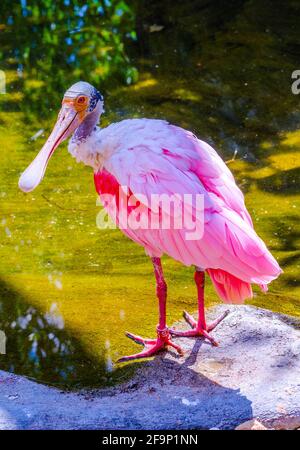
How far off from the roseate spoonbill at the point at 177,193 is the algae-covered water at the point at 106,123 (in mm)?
374

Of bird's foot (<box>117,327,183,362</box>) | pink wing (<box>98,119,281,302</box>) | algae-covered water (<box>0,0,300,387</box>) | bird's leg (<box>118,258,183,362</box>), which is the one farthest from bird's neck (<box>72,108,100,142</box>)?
bird's foot (<box>117,327,183,362</box>)

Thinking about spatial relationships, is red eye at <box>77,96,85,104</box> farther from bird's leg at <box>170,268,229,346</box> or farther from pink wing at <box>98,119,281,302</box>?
bird's leg at <box>170,268,229,346</box>

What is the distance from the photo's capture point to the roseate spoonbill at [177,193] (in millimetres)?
4180

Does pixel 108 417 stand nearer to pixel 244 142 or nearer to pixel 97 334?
pixel 97 334

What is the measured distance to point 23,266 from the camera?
542 centimetres

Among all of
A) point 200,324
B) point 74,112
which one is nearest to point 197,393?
point 200,324

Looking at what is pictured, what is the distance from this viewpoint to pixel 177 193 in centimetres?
421

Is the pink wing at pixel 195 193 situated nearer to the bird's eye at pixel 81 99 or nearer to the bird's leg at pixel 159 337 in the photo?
the bird's leg at pixel 159 337

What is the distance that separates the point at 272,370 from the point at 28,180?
1.51m

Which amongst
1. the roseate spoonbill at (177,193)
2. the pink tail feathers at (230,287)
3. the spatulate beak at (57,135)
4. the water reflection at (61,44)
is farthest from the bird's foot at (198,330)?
the water reflection at (61,44)

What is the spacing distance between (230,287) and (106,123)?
2.95 meters

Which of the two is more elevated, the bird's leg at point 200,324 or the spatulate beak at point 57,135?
the spatulate beak at point 57,135

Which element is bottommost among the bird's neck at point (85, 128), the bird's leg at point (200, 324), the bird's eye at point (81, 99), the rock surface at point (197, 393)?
the rock surface at point (197, 393)
